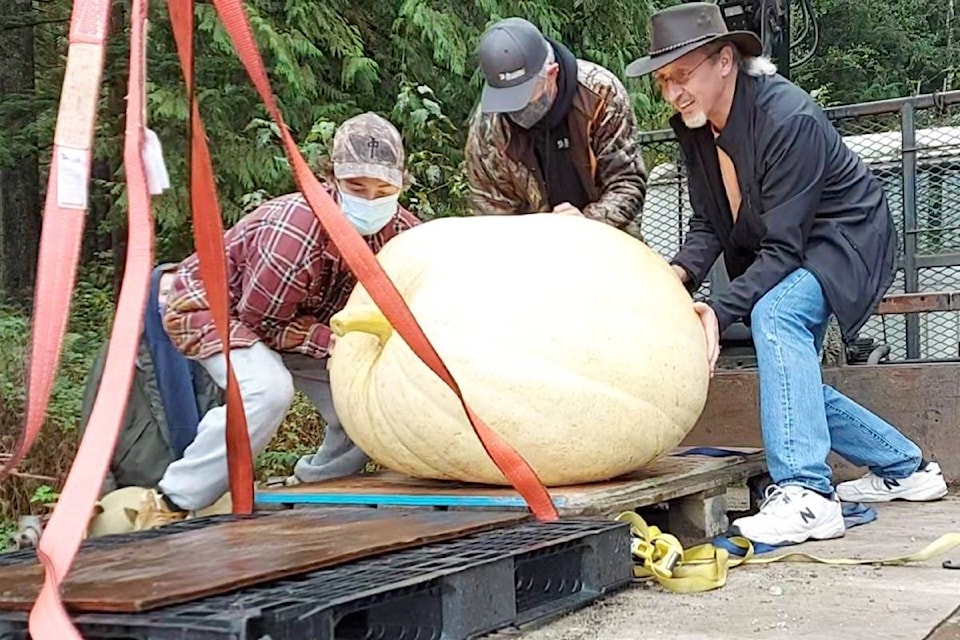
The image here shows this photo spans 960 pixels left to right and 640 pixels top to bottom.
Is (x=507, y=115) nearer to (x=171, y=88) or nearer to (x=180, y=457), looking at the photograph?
(x=180, y=457)

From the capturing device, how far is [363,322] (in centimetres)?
304

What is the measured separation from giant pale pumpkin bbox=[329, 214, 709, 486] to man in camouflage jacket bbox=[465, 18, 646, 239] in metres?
0.69

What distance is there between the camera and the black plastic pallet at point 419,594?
180 cm

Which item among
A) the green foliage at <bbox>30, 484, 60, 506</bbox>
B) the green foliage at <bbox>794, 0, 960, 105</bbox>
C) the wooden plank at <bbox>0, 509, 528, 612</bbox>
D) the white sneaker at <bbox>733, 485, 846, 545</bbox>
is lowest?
the green foliage at <bbox>30, 484, 60, 506</bbox>

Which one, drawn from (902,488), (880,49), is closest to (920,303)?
(902,488)

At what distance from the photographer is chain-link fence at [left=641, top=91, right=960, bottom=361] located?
501 cm

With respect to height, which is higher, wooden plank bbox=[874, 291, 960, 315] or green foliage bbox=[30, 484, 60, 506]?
wooden plank bbox=[874, 291, 960, 315]

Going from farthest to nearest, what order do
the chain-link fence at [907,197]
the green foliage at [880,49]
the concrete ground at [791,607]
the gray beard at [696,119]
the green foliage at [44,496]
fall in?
the green foliage at [880,49]
the green foliage at [44,496]
the chain-link fence at [907,197]
the gray beard at [696,119]
the concrete ground at [791,607]

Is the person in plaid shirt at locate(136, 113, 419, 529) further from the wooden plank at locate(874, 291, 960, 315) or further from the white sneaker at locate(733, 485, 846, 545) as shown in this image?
the wooden plank at locate(874, 291, 960, 315)

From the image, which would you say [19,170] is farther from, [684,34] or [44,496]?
[684,34]

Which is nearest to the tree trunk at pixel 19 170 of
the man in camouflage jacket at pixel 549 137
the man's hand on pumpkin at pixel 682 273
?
the man in camouflage jacket at pixel 549 137

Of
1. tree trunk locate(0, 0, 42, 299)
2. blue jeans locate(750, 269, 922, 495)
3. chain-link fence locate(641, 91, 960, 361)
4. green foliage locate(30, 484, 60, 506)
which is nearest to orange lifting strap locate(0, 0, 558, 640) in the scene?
blue jeans locate(750, 269, 922, 495)

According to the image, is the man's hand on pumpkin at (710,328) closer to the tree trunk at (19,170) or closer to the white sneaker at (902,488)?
the white sneaker at (902,488)

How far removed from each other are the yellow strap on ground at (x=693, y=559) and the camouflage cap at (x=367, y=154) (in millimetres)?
1235
